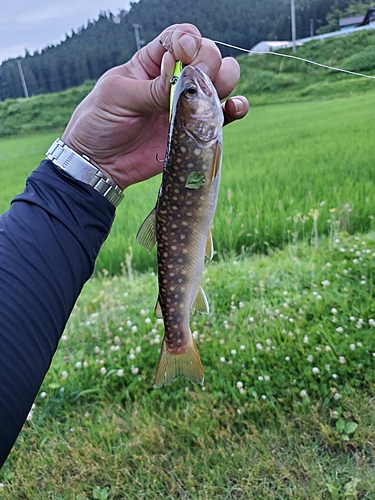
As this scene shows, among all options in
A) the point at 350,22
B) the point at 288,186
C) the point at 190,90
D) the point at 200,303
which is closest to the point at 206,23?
the point at 350,22

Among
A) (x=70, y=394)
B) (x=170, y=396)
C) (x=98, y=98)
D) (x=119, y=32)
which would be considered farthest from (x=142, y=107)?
(x=119, y=32)

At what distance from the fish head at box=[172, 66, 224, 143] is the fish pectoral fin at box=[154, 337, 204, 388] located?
57 centimetres

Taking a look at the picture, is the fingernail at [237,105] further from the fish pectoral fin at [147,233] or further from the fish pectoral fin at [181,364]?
the fish pectoral fin at [181,364]

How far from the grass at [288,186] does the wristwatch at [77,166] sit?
131cm

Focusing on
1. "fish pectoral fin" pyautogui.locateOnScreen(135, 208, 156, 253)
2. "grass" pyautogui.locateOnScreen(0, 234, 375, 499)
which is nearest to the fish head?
"fish pectoral fin" pyautogui.locateOnScreen(135, 208, 156, 253)

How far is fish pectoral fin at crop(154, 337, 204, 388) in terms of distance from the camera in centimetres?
116

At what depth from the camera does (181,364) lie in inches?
45.9

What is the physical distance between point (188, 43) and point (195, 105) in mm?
201

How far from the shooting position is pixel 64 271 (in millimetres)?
1149

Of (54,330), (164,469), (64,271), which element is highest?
(64,271)

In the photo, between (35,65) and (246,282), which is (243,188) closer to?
(246,282)

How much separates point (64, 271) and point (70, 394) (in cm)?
104

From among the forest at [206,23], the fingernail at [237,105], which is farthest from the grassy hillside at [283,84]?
the fingernail at [237,105]

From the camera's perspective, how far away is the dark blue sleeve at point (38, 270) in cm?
97
